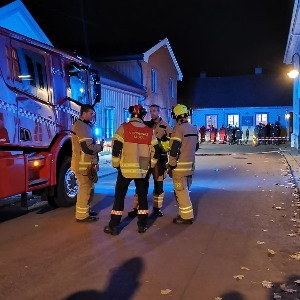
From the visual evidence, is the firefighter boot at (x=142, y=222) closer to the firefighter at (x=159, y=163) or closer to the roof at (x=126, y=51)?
the firefighter at (x=159, y=163)

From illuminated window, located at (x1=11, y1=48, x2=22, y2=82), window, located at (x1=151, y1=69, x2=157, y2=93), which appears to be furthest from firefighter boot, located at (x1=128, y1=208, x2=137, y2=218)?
window, located at (x1=151, y1=69, x2=157, y2=93)

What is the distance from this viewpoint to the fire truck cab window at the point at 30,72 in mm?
7285

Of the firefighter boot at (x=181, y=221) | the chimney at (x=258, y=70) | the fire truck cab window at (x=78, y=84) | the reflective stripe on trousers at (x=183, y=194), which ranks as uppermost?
the chimney at (x=258, y=70)

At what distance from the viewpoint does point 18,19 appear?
16.2 m

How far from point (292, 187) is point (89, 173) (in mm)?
6241

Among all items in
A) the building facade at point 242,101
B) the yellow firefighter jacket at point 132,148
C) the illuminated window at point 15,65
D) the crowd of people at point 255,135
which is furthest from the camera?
the building facade at point 242,101

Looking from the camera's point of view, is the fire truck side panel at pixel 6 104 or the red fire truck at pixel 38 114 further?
the red fire truck at pixel 38 114

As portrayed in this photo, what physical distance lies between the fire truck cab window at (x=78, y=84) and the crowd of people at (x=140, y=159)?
1867 millimetres

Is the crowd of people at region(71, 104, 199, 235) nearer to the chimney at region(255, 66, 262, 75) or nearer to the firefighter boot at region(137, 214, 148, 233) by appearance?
the firefighter boot at region(137, 214, 148, 233)

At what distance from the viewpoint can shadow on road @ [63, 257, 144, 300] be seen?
168 inches

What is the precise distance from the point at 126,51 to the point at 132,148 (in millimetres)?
20802

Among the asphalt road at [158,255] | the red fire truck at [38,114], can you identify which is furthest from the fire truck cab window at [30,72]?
the asphalt road at [158,255]

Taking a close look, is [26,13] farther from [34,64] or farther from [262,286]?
[262,286]

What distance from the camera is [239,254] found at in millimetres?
5625
